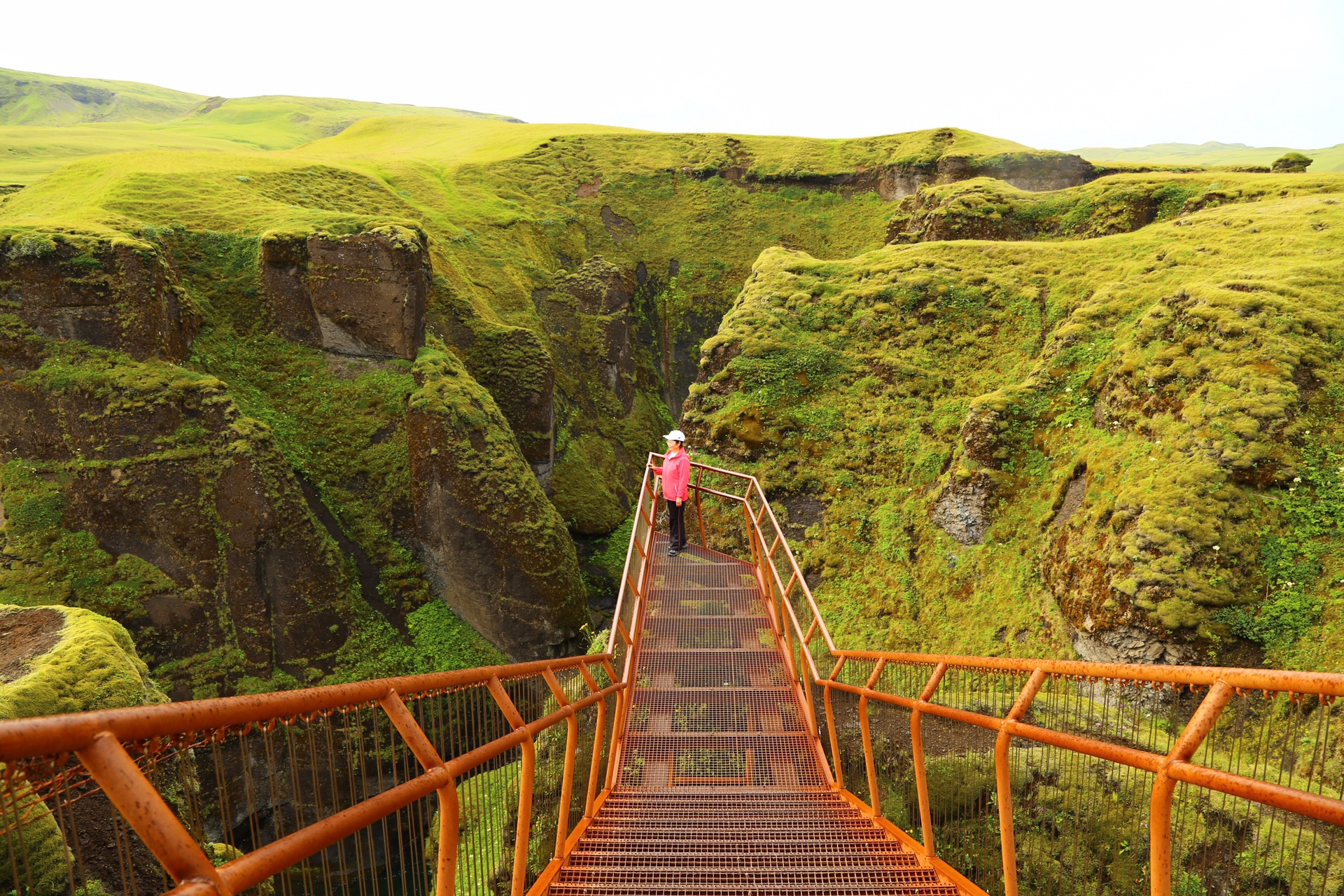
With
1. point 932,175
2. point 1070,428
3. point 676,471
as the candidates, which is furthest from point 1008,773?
point 932,175

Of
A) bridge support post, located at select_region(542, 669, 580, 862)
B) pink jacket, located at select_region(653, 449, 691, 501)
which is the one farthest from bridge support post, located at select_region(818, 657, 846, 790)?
pink jacket, located at select_region(653, 449, 691, 501)

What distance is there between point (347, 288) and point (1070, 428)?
20.7 m

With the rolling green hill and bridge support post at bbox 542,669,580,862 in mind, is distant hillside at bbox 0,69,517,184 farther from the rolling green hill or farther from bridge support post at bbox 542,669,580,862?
bridge support post at bbox 542,669,580,862

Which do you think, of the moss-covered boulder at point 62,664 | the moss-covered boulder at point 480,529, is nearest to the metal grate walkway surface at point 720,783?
the moss-covered boulder at point 62,664

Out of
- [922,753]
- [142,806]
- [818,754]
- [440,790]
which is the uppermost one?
[142,806]

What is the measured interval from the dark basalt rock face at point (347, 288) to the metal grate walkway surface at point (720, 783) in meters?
16.0

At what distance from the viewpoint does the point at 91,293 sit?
58.0ft

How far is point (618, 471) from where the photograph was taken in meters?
33.6

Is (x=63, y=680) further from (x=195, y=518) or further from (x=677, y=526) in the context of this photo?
(x=195, y=518)

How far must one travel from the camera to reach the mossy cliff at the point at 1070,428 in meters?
8.48

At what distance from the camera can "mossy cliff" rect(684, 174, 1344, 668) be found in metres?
8.48

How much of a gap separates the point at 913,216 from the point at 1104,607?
2048 centimetres

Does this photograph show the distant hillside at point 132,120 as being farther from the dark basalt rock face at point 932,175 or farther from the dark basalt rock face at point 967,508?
the dark basalt rock face at point 967,508

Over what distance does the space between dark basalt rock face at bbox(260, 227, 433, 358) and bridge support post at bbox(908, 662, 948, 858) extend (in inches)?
858
